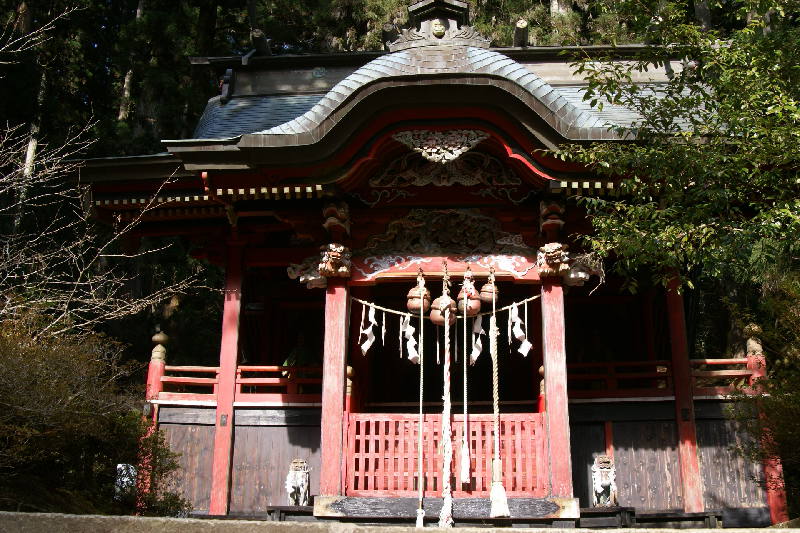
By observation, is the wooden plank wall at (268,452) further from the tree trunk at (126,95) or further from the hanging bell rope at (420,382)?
the tree trunk at (126,95)

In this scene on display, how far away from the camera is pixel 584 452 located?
8.59 meters

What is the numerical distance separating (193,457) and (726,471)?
584 centimetres

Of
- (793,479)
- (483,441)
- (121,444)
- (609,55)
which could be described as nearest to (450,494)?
(483,441)

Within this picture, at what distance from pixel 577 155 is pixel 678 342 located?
3.09 m

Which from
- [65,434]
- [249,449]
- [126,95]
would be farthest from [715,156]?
[126,95]

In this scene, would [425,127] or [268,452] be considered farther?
[268,452]

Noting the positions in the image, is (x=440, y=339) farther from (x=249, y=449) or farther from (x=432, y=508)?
(x=432, y=508)

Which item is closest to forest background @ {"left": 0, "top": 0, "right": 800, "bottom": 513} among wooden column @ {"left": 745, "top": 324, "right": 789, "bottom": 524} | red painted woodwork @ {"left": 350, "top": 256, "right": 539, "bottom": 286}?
wooden column @ {"left": 745, "top": 324, "right": 789, "bottom": 524}

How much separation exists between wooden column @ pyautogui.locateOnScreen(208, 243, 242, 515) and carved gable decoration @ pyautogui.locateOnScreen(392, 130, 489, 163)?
9.21 feet

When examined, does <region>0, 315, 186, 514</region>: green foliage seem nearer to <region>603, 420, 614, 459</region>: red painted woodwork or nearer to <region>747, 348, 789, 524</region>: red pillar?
<region>603, 420, 614, 459</region>: red painted woodwork

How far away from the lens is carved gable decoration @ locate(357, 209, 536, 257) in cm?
830

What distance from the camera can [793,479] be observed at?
371 inches

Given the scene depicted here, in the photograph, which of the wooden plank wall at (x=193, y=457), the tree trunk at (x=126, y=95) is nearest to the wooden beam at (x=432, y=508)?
the wooden plank wall at (x=193, y=457)

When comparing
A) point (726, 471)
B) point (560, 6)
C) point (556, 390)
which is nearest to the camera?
point (556, 390)
